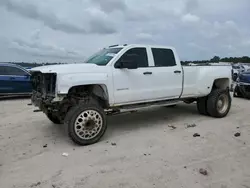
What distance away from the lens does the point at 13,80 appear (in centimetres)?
1095

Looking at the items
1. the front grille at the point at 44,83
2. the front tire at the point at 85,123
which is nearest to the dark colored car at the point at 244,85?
the front tire at the point at 85,123

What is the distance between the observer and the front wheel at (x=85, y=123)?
4.77 m

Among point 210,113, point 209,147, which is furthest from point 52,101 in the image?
point 210,113

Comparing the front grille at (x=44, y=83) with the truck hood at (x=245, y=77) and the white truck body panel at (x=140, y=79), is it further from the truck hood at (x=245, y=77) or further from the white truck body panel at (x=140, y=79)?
the truck hood at (x=245, y=77)

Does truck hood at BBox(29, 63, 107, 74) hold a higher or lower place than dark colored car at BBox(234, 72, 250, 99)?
higher

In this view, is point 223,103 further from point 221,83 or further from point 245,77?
point 245,77

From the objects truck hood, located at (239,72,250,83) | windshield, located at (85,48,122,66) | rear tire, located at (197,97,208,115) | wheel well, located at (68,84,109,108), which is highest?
windshield, located at (85,48,122,66)

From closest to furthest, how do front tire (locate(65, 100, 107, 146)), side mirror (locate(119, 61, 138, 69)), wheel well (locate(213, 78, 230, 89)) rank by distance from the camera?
front tire (locate(65, 100, 107, 146)), side mirror (locate(119, 61, 138, 69)), wheel well (locate(213, 78, 230, 89))

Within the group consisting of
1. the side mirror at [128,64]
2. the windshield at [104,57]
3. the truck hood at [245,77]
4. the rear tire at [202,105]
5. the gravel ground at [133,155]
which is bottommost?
the gravel ground at [133,155]

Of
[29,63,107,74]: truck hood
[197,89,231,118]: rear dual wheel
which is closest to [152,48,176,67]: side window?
[29,63,107,74]: truck hood

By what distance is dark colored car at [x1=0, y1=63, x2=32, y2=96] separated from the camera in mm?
10828

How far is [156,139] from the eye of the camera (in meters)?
5.23

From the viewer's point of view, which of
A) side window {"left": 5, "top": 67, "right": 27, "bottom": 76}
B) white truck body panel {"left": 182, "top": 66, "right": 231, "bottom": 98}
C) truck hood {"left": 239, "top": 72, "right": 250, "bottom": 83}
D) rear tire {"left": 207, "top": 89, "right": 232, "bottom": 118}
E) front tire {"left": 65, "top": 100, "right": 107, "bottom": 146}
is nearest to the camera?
front tire {"left": 65, "top": 100, "right": 107, "bottom": 146}

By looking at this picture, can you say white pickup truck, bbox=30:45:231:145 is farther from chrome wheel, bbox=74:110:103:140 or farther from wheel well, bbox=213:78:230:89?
wheel well, bbox=213:78:230:89
